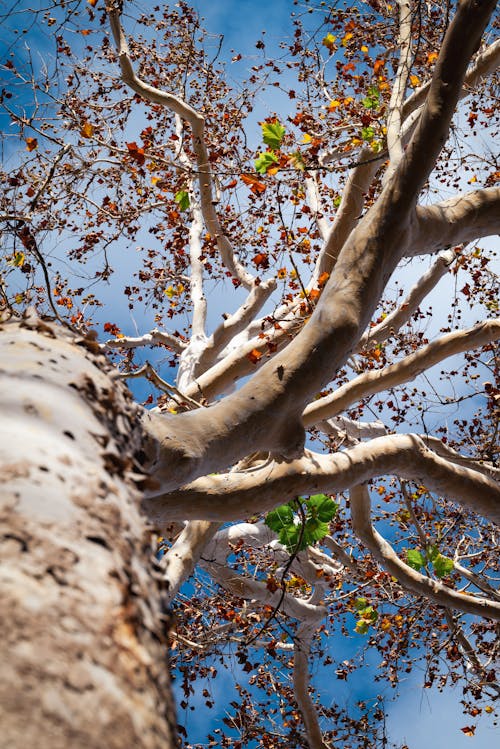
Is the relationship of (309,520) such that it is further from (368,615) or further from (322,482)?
(368,615)

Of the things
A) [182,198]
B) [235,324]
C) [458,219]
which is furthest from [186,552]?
[182,198]

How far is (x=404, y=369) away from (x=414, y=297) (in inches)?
51.4

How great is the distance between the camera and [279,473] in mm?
3391

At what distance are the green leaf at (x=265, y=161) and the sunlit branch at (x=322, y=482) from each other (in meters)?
2.30

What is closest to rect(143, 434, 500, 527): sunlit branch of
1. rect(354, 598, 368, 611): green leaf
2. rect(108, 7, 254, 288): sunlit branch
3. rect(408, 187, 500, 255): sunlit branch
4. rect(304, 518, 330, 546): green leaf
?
rect(304, 518, 330, 546): green leaf

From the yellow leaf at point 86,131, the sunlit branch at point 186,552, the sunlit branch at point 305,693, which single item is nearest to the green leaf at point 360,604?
the sunlit branch at point 305,693

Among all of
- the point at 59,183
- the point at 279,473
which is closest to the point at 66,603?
the point at 279,473

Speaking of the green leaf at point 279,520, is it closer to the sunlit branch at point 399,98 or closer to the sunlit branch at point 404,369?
the sunlit branch at point 404,369

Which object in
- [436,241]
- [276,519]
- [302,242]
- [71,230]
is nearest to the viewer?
[436,241]

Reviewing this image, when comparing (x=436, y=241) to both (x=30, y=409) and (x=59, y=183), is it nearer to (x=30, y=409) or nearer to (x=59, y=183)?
(x=30, y=409)

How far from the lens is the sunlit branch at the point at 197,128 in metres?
5.17

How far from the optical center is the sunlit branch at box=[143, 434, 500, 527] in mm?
3338

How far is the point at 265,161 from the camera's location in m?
4.71

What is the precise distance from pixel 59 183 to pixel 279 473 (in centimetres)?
467
